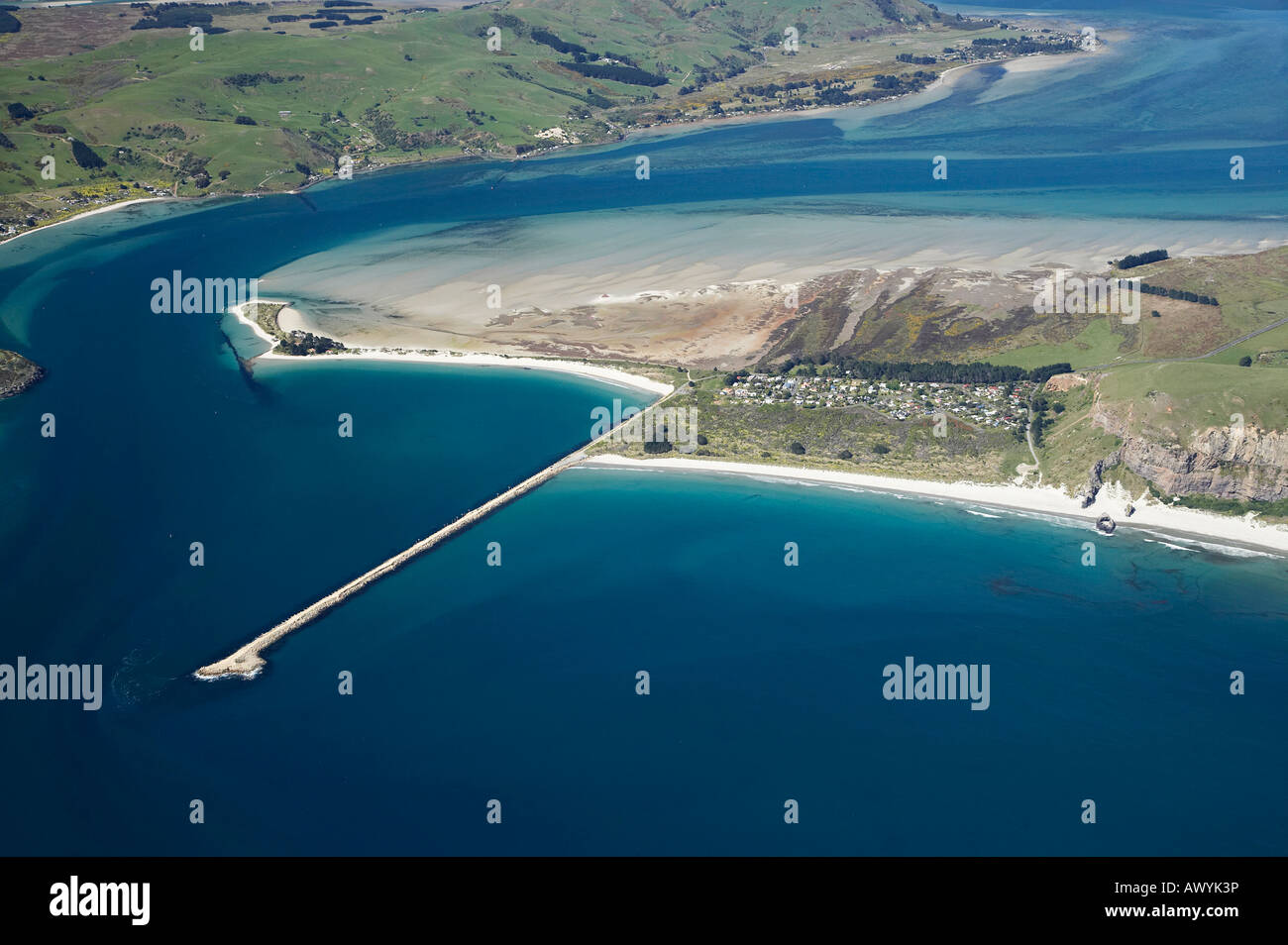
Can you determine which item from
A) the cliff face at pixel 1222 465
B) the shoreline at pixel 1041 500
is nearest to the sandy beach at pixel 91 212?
the shoreline at pixel 1041 500

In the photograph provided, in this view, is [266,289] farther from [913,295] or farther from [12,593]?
[913,295]

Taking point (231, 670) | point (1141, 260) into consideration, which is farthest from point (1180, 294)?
point (231, 670)

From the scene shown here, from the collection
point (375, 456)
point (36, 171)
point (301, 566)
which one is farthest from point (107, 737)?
point (36, 171)

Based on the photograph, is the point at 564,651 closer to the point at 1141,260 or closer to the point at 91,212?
the point at 1141,260

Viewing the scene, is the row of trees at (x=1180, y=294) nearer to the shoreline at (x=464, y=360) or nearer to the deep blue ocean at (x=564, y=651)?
the deep blue ocean at (x=564, y=651)

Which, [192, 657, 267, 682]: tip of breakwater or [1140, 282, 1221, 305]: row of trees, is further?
[1140, 282, 1221, 305]: row of trees

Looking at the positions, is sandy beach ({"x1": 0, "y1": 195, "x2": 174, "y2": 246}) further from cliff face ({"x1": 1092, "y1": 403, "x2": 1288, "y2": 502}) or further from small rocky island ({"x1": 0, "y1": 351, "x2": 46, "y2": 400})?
cliff face ({"x1": 1092, "y1": 403, "x2": 1288, "y2": 502})

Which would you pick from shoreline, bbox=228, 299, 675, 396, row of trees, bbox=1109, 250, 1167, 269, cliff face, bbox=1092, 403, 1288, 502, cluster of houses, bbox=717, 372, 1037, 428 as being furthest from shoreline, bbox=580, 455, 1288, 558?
row of trees, bbox=1109, 250, 1167, 269
